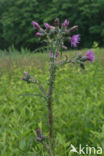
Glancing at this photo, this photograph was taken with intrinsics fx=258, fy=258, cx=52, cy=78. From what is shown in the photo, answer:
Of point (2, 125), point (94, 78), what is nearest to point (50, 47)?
point (2, 125)

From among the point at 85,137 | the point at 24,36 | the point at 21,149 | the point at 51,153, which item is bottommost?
the point at 24,36

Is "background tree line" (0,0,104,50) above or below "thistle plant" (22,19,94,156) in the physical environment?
below

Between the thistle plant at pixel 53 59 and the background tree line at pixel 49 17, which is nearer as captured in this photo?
the thistle plant at pixel 53 59

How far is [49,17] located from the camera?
116ft

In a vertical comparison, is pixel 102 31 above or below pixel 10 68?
below

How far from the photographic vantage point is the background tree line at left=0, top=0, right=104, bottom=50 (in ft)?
113

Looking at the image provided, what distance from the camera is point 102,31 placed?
32969mm

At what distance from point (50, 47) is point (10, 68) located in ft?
20.0

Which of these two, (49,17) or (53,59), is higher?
(53,59)

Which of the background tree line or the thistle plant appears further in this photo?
the background tree line

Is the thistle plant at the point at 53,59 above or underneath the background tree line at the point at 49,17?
above

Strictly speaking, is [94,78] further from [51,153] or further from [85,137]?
[51,153]

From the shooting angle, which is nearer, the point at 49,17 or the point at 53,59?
the point at 53,59

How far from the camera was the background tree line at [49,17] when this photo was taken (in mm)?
34438
